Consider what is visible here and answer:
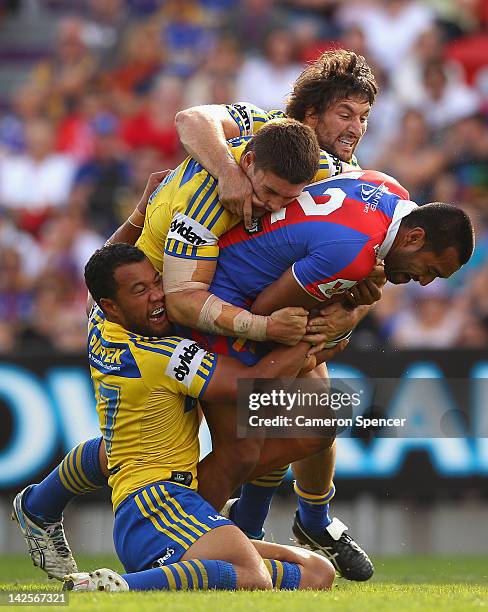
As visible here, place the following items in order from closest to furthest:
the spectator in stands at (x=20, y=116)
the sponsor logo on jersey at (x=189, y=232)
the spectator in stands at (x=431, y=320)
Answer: the sponsor logo on jersey at (x=189, y=232)
the spectator in stands at (x=431, y=320)
the spectator in stands at (x=20, y=116)

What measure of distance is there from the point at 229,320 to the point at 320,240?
0.55 meters

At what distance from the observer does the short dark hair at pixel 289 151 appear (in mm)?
5695

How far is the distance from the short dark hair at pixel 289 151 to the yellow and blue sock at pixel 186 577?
1718 mm

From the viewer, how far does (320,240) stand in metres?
5.82

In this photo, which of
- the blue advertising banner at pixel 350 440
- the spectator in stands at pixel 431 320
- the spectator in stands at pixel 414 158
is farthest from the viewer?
the spectator in stands at pixel 414 158

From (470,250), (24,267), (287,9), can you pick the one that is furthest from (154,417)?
(287,9)

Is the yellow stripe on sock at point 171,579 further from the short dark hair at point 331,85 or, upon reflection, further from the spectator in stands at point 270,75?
the spectator in stands at point 270,75

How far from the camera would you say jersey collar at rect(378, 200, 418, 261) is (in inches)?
231

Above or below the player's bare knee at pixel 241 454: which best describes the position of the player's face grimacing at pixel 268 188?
→ above

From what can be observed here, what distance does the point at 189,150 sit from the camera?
19.9ft

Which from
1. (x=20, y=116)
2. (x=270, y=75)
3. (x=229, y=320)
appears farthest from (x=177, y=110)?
(x=229, y=320)

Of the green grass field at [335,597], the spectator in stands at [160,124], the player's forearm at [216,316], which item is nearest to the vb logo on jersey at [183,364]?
the player's forearm at [216,316]

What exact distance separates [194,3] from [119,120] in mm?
2038

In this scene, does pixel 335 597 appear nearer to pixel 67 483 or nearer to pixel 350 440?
pixel 67 483
